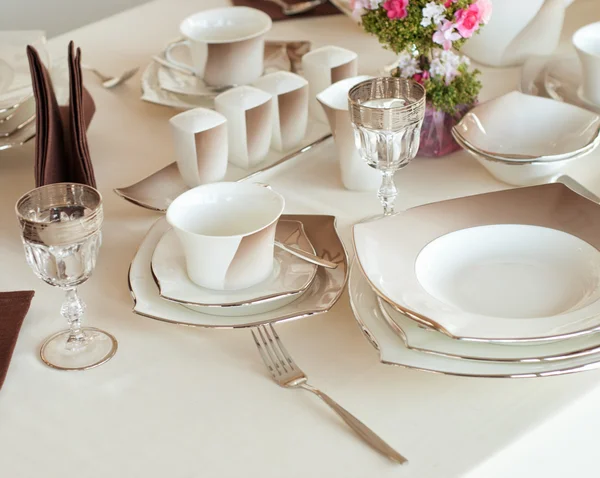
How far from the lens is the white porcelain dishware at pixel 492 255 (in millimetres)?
685

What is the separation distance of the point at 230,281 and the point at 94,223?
132mm

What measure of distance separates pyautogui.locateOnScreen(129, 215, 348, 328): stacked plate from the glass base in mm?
43

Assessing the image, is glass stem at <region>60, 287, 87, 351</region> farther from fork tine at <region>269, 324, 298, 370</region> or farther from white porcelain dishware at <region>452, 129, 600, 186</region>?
white porcelain dishware at <region>452, 129, 600, 186</region>

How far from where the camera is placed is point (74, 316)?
0.70 meters

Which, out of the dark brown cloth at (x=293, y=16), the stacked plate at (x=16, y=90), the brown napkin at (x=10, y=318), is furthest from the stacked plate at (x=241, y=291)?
the dark brown cloth at (x=293, y=16)

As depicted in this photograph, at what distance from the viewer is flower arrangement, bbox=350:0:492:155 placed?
88 centimetres

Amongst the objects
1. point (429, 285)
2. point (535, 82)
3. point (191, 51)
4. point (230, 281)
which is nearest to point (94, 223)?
point (230, 281)

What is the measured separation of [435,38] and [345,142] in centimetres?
15

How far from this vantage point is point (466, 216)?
2.51 feet

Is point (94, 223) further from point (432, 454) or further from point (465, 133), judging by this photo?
point (465, 133)

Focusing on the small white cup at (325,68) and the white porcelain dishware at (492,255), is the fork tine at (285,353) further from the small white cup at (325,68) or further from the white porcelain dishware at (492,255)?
the small white cup at (325,68)

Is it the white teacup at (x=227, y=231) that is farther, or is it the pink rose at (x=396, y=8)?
the pink rose at (x=396, y=8)

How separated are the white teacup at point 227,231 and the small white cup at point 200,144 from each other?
5.5 inches

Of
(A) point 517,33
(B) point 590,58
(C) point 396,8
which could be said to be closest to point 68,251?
(C) point 396,8
